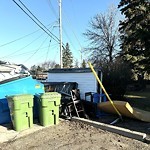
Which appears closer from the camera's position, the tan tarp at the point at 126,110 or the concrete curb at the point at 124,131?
the concrete curb at the point at 124,131

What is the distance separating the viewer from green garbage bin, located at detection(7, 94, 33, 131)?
7.65 meters

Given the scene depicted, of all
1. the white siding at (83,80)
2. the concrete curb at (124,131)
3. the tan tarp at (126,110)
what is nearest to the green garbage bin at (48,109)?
the concrete curb at (124,131)

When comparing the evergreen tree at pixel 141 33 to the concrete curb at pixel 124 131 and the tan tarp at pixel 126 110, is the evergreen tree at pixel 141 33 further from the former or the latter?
the concrete curb at pixel 124 131

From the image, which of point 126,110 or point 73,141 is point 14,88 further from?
point 126,110

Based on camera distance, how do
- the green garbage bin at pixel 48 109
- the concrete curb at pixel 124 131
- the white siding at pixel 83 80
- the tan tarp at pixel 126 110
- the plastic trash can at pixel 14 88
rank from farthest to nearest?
the white siding at pixel 83 80 < the tan tarp at pixel 126 110 < the plastic trash can at pixel 14 88 < the green garbage bin at pixel 48 109 < the concrete curb at pixel 124 131

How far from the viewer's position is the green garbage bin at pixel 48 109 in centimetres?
824

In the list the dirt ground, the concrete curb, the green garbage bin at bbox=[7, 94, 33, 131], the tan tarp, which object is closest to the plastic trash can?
the green garbage bin at bbox=[7, 94, 33, 131]

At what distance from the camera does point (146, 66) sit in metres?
14.2

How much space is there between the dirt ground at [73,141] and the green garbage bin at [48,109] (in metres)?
0.49

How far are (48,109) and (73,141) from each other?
2.05 meters

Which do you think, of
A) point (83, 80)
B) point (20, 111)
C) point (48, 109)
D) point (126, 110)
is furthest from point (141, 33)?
point (20, 111)

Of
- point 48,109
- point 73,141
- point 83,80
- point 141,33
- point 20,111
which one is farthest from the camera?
point 141,33

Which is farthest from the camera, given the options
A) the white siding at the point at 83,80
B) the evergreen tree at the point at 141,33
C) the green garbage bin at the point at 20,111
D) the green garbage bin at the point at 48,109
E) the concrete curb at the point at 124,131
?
the evergreen tree at the point at 141,33

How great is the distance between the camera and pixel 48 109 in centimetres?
834
